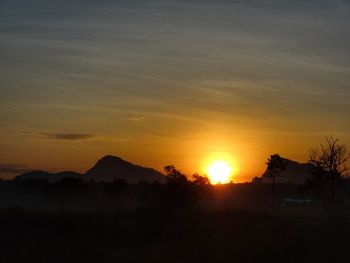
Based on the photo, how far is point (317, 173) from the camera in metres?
70.9

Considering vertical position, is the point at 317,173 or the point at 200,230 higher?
the point at 317,173

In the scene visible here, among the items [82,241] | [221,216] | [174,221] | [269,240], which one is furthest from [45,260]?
[221,216]

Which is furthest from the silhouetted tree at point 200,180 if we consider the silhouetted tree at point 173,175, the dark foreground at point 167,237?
the dark foreground at point 167,237

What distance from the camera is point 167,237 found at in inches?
1280

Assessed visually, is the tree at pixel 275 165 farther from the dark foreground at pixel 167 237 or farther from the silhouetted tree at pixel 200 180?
the dark foreground at pixel 167 237

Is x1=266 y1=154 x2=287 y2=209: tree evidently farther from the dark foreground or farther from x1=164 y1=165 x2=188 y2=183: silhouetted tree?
the dark foreground

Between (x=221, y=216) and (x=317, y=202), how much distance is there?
48.9 meters

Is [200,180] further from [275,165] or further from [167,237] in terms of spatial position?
[167,237]

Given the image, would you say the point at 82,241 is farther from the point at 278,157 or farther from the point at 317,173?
the point at 278,157

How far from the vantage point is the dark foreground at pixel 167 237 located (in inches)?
930

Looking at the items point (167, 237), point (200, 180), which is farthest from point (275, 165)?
point (167, 237)

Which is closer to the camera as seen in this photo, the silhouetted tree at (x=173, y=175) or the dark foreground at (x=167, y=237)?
the dark foreground at (x=167, y=237)

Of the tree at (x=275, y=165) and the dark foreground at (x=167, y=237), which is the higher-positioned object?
the tree at (x=275, y=165)

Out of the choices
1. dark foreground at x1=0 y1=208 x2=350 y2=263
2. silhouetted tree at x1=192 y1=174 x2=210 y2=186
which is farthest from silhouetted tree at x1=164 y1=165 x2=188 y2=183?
dark foreground at x1=0 y1=208 x2=350 y2=263
